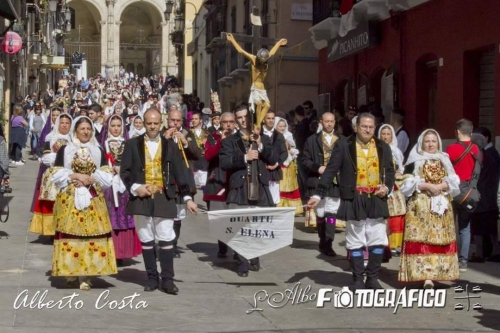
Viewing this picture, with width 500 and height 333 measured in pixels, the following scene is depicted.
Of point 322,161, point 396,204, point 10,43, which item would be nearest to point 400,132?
point 322,161

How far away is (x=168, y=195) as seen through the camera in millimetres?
9844

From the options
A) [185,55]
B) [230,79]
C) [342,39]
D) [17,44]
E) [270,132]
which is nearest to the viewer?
[270,132]

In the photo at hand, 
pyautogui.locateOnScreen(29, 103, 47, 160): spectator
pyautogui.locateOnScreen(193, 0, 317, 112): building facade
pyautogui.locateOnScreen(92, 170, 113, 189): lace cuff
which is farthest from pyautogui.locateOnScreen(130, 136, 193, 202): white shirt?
pyautogui.locateOnScreen(29, 103, 47, 160): spectator

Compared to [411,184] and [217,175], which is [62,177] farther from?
[411,184]

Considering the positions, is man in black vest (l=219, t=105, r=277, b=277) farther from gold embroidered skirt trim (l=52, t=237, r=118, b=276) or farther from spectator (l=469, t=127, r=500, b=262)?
spectator (l=469, t=127, r=500, b=262)

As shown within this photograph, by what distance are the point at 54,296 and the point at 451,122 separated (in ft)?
26.2

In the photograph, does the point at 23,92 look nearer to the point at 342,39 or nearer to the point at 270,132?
the point at 342,39

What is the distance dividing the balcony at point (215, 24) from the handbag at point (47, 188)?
2086cm

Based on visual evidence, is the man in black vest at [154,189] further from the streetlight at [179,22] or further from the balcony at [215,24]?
the streetlight at [179,22]

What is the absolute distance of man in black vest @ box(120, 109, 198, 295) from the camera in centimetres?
984

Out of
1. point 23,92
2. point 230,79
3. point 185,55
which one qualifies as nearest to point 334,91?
point 230,79

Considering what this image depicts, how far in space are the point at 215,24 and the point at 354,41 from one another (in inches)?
769

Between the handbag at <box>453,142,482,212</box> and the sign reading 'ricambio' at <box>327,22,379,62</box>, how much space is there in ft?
26.0

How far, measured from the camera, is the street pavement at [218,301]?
8508 mm
